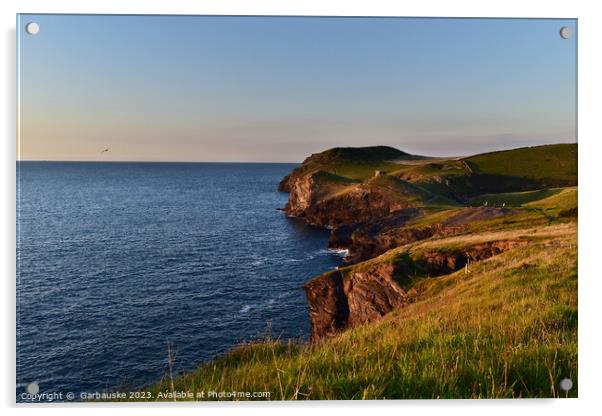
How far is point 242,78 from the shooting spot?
12.6 metres

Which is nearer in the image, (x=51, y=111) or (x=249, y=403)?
(x=249, y=403)

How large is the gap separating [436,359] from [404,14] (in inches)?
327

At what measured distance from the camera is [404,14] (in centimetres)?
971

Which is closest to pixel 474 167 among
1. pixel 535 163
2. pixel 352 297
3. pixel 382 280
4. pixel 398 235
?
pixel 535 163

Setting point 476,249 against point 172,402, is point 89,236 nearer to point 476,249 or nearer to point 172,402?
point 172,402

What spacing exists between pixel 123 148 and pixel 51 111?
3.95m

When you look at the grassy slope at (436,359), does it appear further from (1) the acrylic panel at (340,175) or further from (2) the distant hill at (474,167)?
(2) the distant hill at (474,167)

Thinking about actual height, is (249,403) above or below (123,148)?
below

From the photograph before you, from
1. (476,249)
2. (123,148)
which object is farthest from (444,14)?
Answer: (476,249)

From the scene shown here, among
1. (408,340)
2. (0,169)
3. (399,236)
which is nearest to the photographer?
(408,340)

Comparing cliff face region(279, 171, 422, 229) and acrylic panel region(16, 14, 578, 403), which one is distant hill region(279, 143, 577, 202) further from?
cliff face region(279, 171, 422, 229)

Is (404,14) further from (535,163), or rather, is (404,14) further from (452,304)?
(535,163)

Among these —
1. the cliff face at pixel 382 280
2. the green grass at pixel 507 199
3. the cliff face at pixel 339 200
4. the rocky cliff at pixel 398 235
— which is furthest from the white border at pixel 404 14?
the cliff face at pixel 339 200

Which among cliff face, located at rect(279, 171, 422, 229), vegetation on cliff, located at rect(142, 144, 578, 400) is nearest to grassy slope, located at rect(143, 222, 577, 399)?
vegetation on cliff, located at rect(142, 144, 578, 400)
